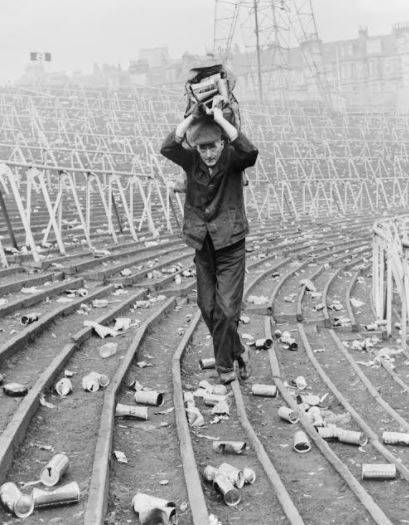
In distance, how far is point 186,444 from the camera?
3.78m

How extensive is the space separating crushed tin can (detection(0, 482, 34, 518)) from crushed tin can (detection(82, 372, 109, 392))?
162 cm

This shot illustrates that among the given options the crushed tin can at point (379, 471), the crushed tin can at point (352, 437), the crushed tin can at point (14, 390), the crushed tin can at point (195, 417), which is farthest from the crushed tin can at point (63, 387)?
the crushed tin can at point (379, 471)

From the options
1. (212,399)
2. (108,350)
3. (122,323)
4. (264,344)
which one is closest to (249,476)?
(212,399)

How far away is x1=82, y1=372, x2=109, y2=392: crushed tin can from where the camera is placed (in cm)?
466

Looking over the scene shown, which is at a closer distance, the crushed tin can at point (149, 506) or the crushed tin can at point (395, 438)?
the crushed tin can at point (149, 506)

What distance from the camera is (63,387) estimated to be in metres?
4.62

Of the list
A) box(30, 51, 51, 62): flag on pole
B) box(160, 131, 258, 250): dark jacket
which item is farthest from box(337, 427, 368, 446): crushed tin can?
box(30, 51, 51, 62): flag on pole

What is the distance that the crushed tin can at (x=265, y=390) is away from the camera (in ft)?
16.5

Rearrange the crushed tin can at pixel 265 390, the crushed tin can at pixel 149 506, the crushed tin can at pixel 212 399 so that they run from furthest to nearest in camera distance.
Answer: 1. the crushed tin can at pixel 265 390
2. the crushed tin can at pixel 212 399
3. the crushed tin can at pixel 149 506

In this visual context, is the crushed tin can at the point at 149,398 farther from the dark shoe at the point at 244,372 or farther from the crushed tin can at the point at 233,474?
the crushed tin can at the point at 233,474

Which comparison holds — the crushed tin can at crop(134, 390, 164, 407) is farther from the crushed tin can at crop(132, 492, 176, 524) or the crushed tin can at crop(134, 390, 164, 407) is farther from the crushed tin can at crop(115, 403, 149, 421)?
the crushed tin can at crop(132, 492, 176, 524)

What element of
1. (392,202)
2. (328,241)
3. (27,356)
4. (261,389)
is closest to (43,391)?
(27,356)

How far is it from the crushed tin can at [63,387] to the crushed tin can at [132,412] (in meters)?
0.42

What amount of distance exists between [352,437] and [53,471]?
1728 mm
